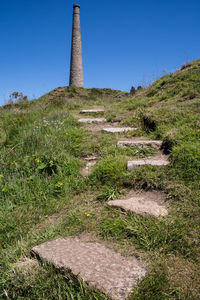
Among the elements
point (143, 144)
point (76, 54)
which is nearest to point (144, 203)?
point (143, 144)

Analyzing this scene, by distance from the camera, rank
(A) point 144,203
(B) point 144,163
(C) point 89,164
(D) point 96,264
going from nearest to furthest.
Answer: (D) point 96,264, (A) point 144,203, (B) point 144,163, (C) point 89,164

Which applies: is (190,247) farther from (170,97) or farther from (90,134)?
(170,97)

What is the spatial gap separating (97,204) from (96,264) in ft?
2.93

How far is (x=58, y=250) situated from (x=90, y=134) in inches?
110

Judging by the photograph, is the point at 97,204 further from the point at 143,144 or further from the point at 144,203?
the point at 143,144

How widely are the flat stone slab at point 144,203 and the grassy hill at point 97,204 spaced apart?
67mm

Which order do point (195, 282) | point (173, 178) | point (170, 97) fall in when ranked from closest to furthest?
point (195, 282)
point (173, 178)
point (170, 97)

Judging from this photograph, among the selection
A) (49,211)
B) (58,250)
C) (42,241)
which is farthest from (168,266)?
(49,211)

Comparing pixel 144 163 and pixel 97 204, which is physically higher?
pixel 144 163

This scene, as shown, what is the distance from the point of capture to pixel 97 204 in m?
2.52

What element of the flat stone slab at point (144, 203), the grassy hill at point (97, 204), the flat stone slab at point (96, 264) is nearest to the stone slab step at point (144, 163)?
the grassy hill at point (97, 204)

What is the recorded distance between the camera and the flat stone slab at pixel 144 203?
7.09 feet

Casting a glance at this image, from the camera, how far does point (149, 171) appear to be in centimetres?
276

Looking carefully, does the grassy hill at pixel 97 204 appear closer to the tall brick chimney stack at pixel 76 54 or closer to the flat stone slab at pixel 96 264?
the flat stone slab at pixel 96 264
